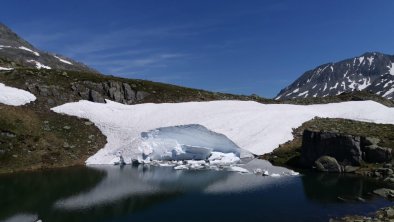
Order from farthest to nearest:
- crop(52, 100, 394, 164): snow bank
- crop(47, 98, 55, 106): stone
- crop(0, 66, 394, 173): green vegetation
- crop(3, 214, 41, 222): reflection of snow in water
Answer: crop(47, 98, 55, 106): stone → crop(52, 100, 394, 164): snow bank → crop(0, 66, 394, 173): green vegetation → crop(3, 214, 41, 222): reflection of snow in water

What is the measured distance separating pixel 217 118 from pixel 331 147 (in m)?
22.7

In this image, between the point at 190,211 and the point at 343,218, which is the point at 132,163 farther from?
the point at 343,218

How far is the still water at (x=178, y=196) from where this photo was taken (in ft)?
109

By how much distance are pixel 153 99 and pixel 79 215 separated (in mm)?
48841

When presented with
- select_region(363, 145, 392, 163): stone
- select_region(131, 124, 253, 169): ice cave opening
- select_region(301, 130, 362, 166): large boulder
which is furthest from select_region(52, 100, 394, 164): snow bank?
select_region(363, 145, 392, 163): stone

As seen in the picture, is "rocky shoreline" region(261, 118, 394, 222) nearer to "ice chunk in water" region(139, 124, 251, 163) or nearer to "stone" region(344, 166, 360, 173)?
"stone" region(344, 166, 360, 173)

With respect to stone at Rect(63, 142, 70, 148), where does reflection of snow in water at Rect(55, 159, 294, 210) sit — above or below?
below

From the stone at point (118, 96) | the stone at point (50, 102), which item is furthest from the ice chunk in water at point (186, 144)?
the stone at point (50, 102)

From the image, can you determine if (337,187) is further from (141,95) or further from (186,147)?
(141,95)

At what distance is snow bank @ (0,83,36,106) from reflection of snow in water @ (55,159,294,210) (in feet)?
73.1

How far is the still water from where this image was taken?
3319 cm

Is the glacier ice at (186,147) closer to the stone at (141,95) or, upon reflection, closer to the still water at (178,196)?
the still water at (178,196)

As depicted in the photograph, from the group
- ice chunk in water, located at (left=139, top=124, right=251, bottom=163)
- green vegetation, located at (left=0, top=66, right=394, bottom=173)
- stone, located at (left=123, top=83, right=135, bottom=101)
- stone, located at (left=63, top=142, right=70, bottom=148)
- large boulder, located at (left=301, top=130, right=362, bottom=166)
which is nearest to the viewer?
large boulder, located at (left=301, top=130, right=362, bottom=166)

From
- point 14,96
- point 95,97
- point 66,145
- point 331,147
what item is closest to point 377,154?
point 331,147
